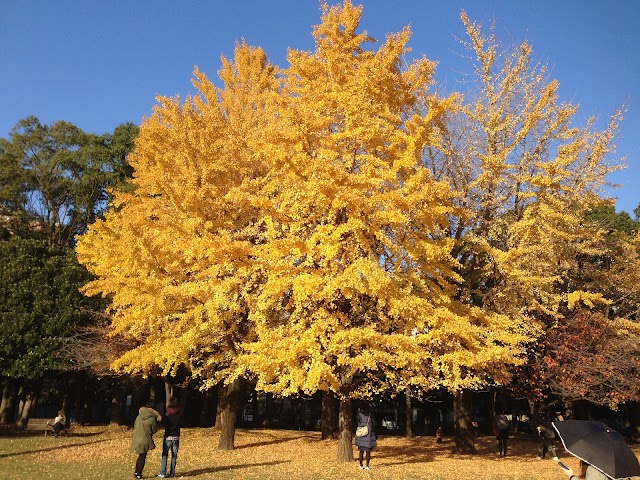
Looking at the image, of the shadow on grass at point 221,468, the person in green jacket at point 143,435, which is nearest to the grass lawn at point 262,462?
the shadow on grass at point 221,468

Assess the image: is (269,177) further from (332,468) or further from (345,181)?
(332,468)

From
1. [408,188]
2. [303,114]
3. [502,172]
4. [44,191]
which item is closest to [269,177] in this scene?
[303,114]

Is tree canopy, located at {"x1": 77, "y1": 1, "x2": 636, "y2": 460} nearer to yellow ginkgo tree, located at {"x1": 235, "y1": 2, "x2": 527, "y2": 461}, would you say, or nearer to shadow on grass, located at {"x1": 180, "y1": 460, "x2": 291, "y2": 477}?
yellow ginkgo tree, located at {"x1": 235, "y1": 2, "x2": 527, "y2": 461}

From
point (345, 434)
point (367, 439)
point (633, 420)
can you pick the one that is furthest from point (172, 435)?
point (633, 420)

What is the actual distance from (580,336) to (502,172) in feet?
18.1

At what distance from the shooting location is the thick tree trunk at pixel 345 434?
1181 centimetres

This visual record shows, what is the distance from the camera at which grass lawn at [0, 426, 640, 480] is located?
32.4ft

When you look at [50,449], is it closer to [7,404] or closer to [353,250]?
[353,250]

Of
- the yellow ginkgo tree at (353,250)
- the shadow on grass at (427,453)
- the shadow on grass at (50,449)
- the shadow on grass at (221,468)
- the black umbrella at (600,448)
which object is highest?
the yellow ginkgo tree at (353,250)

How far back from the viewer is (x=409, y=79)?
1273cm

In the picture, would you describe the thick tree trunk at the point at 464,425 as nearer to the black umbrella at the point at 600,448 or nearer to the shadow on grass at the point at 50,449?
the black umbrella at the point at 600,448

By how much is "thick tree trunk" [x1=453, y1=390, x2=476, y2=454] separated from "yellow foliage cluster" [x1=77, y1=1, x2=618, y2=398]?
9.62 ft

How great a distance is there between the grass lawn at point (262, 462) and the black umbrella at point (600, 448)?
5.88m

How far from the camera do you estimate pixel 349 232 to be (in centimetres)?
1041
